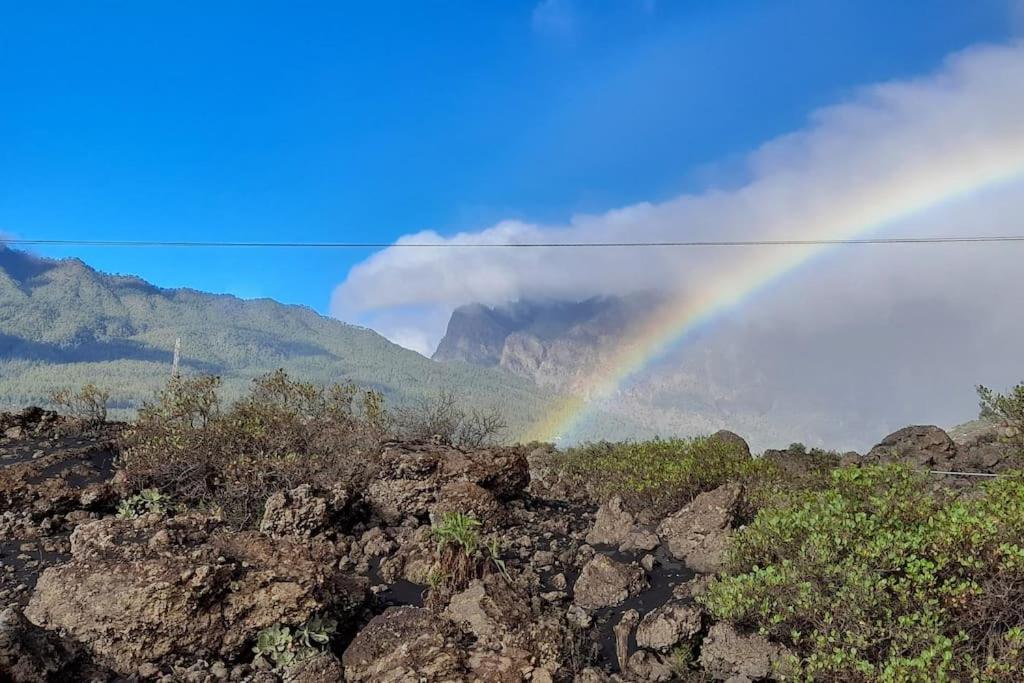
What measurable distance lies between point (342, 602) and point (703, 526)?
193 inches

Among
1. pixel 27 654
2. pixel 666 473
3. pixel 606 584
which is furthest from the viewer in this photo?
pixel 666 473

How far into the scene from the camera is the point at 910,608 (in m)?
5.41

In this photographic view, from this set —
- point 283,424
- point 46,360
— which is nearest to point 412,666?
point 283,424

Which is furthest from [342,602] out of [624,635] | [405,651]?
[624,635]

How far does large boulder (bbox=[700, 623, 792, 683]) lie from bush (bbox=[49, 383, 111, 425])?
16.7 meters

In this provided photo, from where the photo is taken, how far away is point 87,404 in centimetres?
1855

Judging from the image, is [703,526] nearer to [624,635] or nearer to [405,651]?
[624,635]

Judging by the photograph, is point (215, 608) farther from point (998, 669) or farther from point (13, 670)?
point (998, 669)

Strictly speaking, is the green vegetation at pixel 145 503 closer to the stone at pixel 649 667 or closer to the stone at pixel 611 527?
the stone at pixel 611 527

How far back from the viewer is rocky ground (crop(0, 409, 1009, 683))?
586 cm

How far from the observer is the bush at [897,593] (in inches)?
198

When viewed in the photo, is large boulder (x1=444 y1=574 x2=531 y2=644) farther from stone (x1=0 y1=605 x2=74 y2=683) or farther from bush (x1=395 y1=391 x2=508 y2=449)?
bush (x1=395 y1=391 x2=508 y2=449)

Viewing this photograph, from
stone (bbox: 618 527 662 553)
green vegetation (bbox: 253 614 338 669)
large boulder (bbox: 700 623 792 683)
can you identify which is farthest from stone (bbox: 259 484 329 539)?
large boulder (bbox: 700 623 792 683)

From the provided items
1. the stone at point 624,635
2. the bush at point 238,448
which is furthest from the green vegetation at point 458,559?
the bush at point 238,448
